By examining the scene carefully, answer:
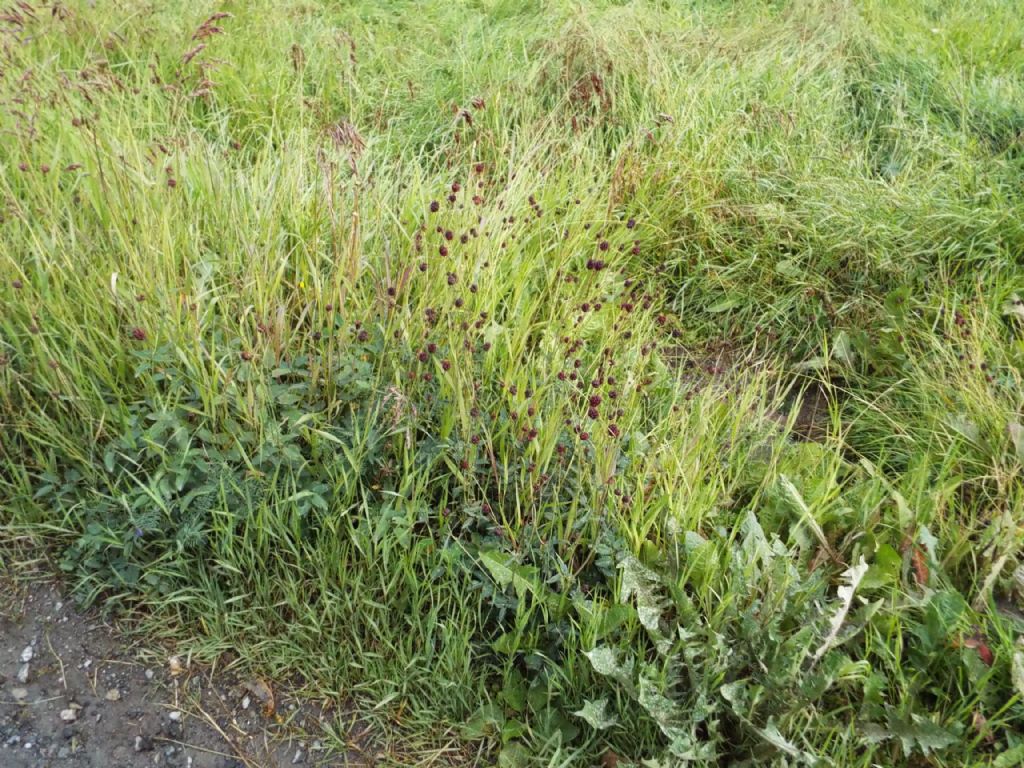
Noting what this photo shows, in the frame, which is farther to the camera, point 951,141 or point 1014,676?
point 951,141

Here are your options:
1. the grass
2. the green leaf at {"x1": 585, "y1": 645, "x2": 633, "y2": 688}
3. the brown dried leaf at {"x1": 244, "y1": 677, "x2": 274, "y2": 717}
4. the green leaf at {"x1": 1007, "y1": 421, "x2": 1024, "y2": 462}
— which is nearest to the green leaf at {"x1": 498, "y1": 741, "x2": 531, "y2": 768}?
the grass

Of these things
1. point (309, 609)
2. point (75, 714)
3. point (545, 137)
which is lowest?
point (75, 714)

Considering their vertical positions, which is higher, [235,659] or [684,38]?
[684,38]

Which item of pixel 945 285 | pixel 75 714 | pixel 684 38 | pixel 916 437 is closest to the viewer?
pixel 75 714

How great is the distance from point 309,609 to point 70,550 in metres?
0.69

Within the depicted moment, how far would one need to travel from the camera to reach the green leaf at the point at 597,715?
1.89 m

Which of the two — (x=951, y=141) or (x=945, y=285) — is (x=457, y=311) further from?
(x=951, y=141)

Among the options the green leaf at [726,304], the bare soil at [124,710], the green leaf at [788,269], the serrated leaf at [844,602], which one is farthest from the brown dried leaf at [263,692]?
the green leaf at [788,269]

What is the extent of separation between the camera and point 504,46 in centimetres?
450

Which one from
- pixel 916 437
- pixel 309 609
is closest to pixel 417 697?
pixel 309 609

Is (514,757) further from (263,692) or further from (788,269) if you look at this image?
(788,269)

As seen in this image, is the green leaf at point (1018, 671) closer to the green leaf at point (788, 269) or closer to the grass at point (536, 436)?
the grass at point (536, 436)

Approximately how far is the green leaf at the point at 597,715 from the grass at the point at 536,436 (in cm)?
1

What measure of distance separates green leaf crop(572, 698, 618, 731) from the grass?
0.01m
